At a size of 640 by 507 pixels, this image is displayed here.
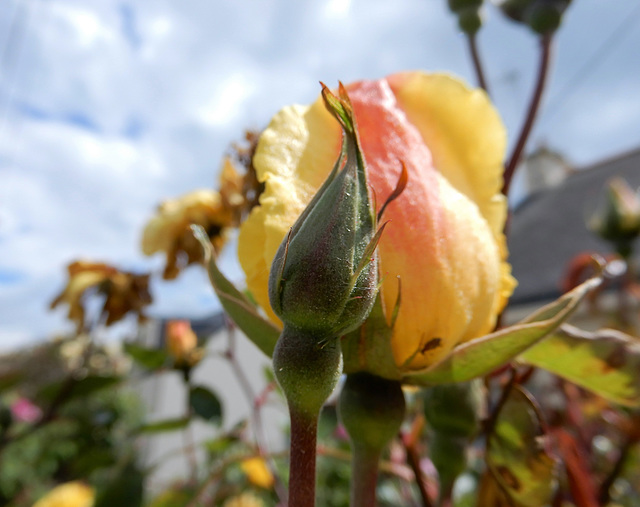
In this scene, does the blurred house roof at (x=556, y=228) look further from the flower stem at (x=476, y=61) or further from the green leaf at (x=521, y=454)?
the green leaf at (x=521, y=454)

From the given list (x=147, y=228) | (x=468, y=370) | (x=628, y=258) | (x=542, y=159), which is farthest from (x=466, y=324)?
(x=542, y=159)

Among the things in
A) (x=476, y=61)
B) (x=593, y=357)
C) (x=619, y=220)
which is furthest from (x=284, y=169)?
(x=619, y=220)

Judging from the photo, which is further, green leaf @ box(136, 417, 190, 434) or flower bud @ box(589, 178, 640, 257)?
flower bud @ box(589, 178, 640, 257)

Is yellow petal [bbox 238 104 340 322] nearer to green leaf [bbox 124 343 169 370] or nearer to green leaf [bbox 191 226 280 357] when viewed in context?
green leaf [bbox 191 226 280 357]

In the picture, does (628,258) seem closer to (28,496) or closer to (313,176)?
(313,176)

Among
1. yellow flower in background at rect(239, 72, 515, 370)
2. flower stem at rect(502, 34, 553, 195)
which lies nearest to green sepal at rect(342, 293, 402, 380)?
yellow flower in background at rect(239, 72, 515, 370)

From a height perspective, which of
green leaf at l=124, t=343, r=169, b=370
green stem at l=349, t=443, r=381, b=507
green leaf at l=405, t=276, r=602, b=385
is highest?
green leaf at l=405, t=276, r=602, b=385

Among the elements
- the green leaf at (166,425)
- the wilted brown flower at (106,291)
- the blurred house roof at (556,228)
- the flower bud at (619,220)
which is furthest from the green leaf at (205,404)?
the blurred house roof at (556,228)

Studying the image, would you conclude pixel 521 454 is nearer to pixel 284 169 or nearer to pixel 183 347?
pixel 284 169
